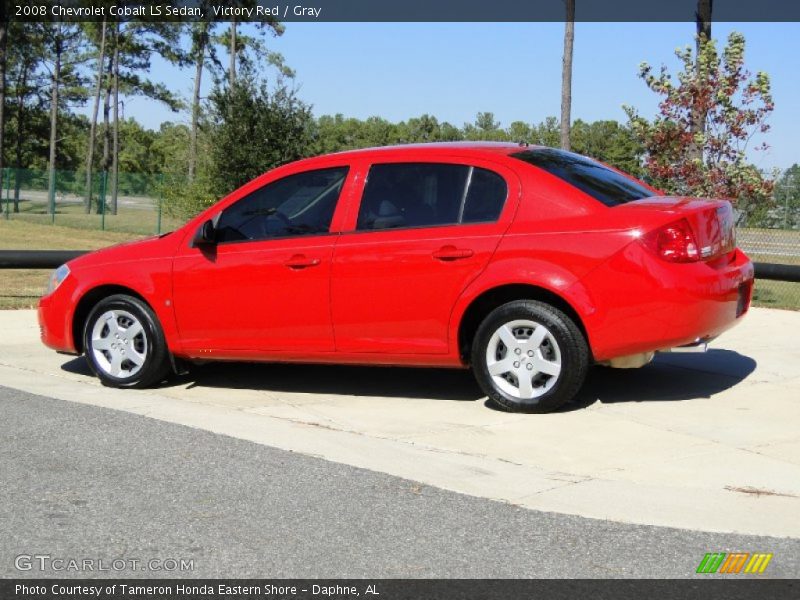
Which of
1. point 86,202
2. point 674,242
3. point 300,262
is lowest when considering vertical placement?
point 300,262

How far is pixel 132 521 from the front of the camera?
4.89 meters

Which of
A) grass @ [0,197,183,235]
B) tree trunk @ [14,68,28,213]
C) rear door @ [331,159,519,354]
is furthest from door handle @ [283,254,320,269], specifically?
tree trunk @ [14,68,28,213]

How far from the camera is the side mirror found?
7734mm

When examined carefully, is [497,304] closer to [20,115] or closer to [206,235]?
[206,235]

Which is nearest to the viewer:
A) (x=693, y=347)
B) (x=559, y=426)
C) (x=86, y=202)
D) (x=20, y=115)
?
(x=559, y=426)

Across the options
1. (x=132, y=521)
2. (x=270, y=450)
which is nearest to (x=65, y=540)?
(x=132, y=521)

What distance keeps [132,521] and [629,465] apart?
2.56 metres

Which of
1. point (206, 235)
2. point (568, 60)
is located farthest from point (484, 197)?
point (568, 60)

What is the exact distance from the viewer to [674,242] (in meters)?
6.61

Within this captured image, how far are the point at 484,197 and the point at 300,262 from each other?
1.32 metres

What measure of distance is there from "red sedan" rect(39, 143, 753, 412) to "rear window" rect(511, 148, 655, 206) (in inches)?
0.9

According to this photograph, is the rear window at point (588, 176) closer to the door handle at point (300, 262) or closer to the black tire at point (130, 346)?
the door handle at point (300, 262)

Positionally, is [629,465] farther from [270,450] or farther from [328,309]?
[328,309]

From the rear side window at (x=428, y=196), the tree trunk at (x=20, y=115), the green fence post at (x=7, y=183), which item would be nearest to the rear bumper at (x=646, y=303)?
the rear side window at (x=428, y=196)
